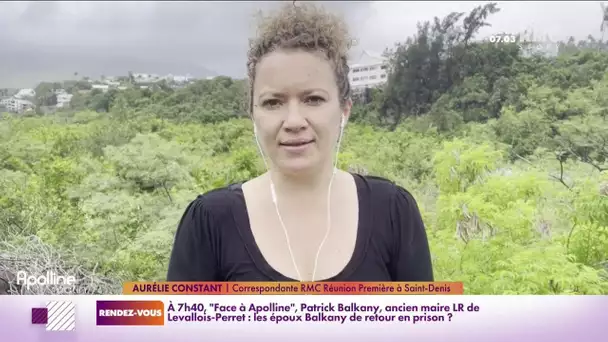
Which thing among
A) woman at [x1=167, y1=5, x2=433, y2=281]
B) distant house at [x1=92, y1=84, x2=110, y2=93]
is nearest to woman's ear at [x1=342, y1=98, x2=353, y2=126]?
woman at [x1=167, y1=5, x2=433, y2=281]

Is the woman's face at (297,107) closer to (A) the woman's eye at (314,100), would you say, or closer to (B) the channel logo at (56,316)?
(A) the woman's eye at (314,100)

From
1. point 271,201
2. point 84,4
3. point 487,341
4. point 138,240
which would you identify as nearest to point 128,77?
point 84,4

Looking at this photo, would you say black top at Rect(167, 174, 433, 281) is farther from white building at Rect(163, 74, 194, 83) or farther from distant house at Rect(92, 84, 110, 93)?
distant house at Rect(92, 84, 110, 93)

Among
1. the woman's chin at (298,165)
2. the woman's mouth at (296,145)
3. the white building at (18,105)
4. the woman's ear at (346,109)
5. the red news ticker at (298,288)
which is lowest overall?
the red news ticker at (298,288)

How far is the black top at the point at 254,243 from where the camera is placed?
4.05ft

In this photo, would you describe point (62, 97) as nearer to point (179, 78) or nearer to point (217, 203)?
point (179, 78)

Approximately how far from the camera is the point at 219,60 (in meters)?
1.75

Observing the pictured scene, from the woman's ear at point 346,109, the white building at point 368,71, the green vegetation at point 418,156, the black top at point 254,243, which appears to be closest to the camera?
the black top at point 254,243

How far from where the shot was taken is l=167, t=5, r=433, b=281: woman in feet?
4.10

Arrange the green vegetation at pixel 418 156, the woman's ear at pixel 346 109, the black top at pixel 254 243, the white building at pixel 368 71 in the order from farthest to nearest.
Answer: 1. the green vegetation at pixel 418 156
2. the white building at pixel 368 71
3. the woman's ear at pixel 346 109
4. the black top at pixel 254 243

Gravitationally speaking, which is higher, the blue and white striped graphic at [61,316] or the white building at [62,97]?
the white building at [62,97]

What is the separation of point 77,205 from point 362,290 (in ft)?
3.08

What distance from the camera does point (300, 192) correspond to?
1375 mm

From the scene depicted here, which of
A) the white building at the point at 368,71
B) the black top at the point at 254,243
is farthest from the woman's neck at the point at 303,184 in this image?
the white building at the point at 368,71
